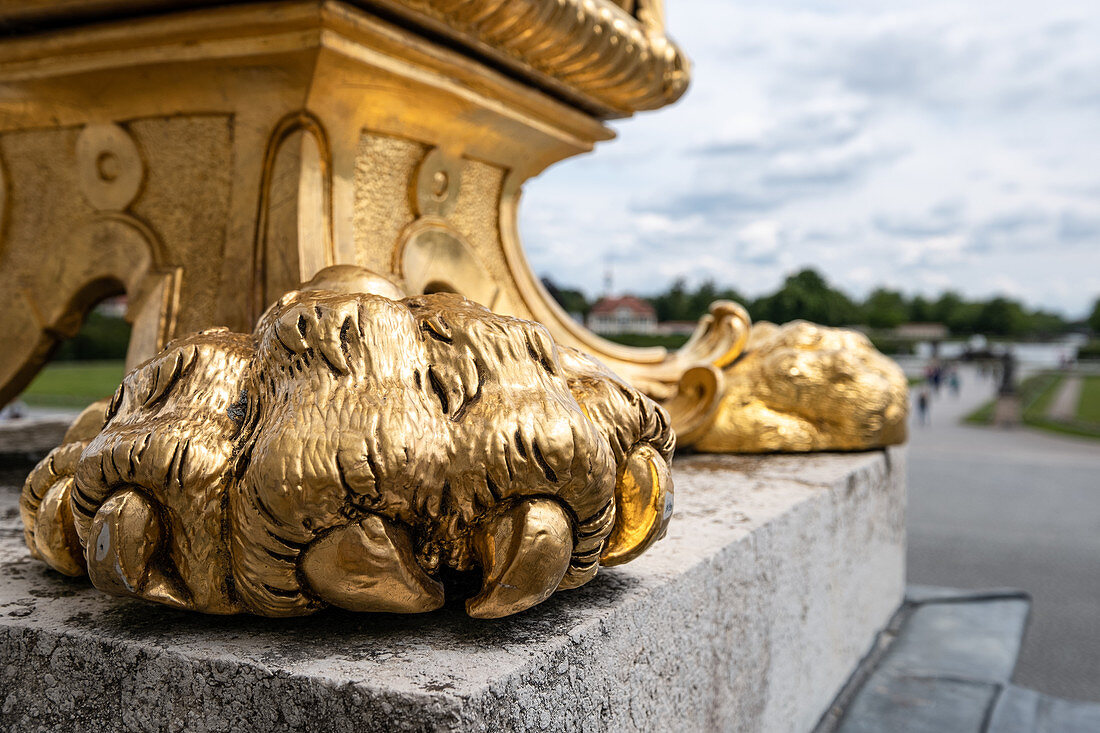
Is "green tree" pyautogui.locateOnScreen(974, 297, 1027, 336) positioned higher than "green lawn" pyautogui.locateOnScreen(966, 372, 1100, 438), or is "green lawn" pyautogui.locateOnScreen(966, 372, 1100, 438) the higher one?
"green tree" pyautogui.locateOnScreen(974, 297, 1027, 336)

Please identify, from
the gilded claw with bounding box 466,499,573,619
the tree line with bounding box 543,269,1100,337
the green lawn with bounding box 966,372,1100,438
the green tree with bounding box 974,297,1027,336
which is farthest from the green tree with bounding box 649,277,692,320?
the green tree with bounding box 974,297,1027,336

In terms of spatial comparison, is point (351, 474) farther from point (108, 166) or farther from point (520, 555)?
point (108, 166)

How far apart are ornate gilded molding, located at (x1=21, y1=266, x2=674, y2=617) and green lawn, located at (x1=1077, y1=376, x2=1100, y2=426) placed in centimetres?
1540

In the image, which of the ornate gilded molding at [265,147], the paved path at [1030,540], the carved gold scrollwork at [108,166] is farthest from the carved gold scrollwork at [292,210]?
the paved path at [1030,540]

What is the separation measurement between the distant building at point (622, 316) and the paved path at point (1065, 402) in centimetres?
1144

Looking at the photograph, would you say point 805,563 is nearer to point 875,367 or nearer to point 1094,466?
point 875,367

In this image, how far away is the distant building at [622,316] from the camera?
13.4 feet

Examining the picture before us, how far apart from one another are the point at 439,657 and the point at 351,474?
0.16 metres

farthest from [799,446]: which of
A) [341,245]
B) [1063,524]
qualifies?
[1063,524]

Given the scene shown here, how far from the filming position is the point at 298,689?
→ 616 millimetres

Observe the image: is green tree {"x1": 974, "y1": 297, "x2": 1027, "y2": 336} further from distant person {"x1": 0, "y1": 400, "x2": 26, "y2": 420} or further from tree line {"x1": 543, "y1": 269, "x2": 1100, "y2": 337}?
distant person {"x1": 0, "y1": 400, "x2": 26, "y2": 420}

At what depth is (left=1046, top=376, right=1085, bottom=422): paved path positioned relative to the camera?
15961mm

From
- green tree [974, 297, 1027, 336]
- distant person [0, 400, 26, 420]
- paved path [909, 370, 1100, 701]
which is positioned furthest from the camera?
green tree [974, 297, 1027, 336]

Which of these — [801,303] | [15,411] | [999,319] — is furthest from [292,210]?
[999,319]
